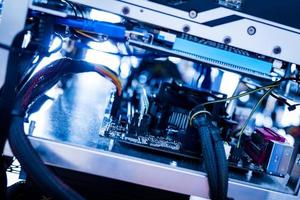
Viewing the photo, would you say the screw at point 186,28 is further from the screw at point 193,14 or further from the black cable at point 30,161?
the black cable at point 30,161

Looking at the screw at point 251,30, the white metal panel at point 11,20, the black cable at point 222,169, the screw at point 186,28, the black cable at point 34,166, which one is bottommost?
the black cable at point 34,166

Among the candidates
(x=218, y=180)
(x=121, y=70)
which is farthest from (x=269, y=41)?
(x=121, y=70)

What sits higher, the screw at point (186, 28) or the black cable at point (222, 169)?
the screw at point (186, 28)

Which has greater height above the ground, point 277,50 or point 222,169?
point 277,50

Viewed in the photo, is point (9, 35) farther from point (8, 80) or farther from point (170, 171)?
point (170, 171)

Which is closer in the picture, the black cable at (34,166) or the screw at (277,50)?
the black cable at (34,166)

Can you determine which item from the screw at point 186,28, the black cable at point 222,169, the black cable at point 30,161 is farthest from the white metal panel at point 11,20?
the black cable at point 222,169

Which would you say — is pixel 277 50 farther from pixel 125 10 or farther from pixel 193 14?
pixel 125 10

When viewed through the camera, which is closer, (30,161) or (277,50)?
(30,161)

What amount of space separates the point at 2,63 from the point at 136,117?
0.28m

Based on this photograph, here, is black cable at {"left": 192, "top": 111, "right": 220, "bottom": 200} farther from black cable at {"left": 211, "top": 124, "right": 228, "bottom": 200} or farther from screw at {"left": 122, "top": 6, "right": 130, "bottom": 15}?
screw at {"left": 122, "top": 6, "right": 130, "bottom": 15}

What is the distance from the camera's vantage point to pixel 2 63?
0.57 meters

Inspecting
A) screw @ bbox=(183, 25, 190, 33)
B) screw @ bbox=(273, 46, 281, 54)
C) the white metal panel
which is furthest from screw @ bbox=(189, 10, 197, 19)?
the white metal panel

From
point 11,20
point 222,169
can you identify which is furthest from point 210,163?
point 11,20
